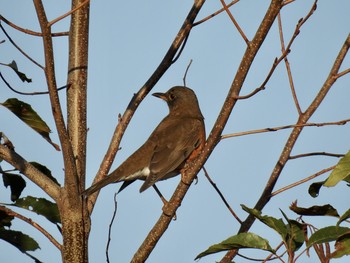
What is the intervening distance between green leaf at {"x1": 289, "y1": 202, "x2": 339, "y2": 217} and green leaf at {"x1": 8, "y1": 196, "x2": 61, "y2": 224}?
64.6 inches

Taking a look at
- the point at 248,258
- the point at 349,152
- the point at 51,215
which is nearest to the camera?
the point at 349,152

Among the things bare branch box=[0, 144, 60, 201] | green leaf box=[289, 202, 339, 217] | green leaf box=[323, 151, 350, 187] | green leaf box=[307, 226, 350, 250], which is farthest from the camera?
bare branch box=[0, 144, 60, 201]

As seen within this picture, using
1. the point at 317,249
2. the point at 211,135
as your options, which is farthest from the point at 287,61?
the point at 317,249

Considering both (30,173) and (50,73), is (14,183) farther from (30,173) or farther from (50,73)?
(50,73)

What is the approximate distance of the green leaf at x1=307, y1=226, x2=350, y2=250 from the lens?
272cm

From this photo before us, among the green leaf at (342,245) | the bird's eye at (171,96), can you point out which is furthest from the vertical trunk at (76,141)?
the bird's eye at (171,96)

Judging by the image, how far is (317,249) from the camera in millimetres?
2773

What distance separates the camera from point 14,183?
14.1 feet

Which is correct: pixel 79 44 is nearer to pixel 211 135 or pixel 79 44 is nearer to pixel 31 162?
pixel 31 162

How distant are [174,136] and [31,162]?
8.51 feet

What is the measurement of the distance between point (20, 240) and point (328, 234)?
2.11 meters

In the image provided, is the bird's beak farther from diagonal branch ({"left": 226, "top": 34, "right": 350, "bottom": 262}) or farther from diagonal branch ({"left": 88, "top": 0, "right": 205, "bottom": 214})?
diagonal branch ({"left": 226, "top": 34, "right": 350, "bottom": 262})

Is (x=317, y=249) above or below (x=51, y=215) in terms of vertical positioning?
below

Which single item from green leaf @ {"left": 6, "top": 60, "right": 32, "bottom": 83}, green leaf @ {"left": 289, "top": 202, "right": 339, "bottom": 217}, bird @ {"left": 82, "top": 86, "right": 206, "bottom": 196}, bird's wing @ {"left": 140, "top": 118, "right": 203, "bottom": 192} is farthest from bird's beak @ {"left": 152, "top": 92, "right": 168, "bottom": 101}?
green leaf @ {"left": 289, "top": 202, "right": 339, "bottom": 217}
